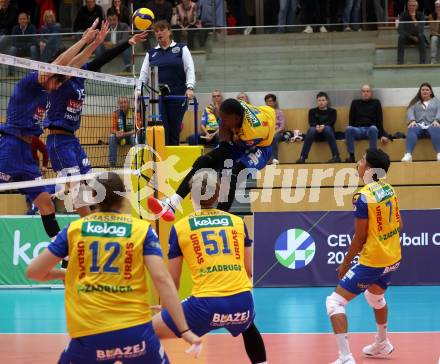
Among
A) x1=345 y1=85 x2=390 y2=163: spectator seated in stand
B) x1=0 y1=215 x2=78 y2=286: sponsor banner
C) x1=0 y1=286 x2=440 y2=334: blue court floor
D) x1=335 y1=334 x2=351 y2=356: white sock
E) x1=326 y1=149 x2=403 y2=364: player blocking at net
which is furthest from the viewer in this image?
x1=345 y1=85 x2=390 y2=163: spectator seated in stand

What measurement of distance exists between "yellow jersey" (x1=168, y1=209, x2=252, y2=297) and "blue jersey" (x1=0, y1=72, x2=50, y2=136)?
119 inches

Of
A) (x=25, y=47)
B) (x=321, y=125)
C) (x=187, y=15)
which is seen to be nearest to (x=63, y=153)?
(x=25, y=47)

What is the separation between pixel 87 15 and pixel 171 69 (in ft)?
20.8

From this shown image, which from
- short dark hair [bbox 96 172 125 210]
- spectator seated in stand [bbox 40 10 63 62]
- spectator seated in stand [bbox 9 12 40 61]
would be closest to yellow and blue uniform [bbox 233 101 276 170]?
short dark hair [bbox 96 172 125 210]

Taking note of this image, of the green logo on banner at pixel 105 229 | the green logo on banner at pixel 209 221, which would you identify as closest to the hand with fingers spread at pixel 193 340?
the green logo on banner at pixel 105 229

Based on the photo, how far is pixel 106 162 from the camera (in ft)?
48.6

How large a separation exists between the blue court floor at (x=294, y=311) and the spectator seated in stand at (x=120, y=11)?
6.58 metres

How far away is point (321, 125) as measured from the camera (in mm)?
16938

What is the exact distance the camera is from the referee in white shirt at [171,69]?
1262cm

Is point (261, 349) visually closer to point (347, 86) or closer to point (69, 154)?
point (69, 154)

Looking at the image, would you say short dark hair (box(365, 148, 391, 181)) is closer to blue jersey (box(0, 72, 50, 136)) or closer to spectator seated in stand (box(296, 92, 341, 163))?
blue jersey (box(0, 72, 50, 136))

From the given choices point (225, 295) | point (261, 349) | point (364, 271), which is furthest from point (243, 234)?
Answer: point (364, 271)

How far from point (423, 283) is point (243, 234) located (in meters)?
8.18

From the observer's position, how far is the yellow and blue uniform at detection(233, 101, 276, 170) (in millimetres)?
9273
